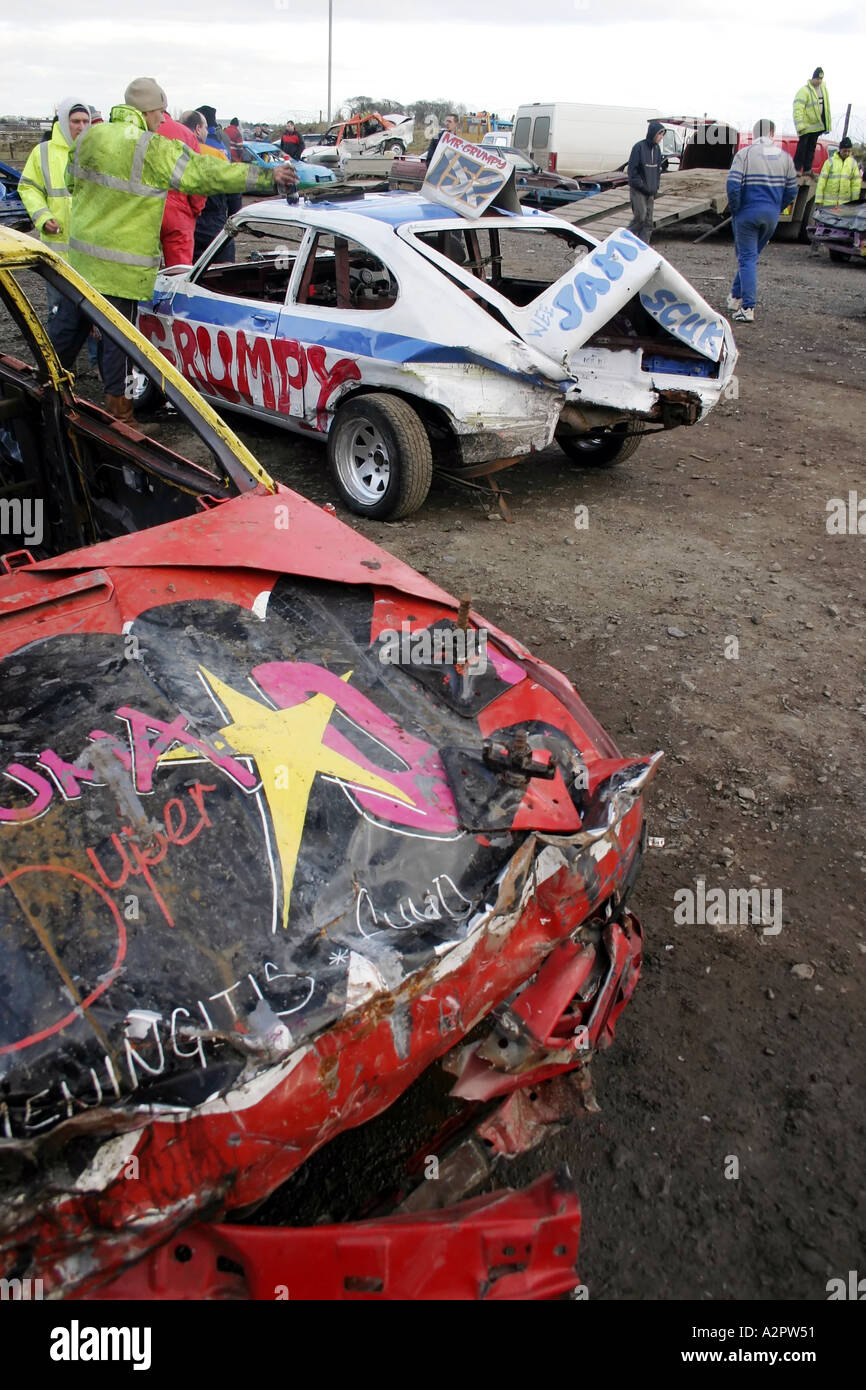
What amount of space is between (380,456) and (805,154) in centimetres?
1411

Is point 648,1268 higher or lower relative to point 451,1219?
lower

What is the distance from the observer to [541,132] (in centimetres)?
2178

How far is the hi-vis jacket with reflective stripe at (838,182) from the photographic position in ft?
44.9

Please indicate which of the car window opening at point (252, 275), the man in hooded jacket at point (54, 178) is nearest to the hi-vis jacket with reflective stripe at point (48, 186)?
the man in hooded jacket at point (54, 178)

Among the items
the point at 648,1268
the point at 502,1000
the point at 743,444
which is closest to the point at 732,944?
the point at 648,1268

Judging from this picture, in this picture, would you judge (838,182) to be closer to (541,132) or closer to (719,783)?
(541,132)

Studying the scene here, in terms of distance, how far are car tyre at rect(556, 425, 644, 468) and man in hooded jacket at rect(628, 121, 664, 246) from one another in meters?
6.87

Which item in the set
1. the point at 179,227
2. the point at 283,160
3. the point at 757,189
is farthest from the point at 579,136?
the point at 179,227

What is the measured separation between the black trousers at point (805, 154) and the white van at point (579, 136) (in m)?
7.26

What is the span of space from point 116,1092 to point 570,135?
2467 centimetres

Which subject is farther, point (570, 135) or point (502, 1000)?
point (570, 135)

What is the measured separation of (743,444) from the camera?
23.6ft
